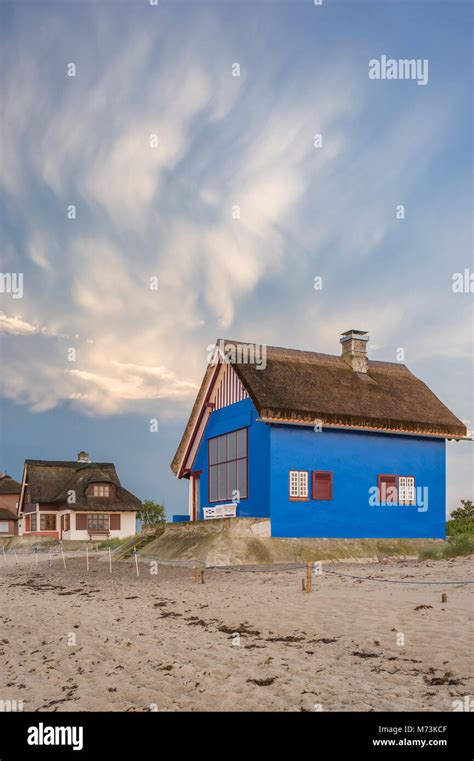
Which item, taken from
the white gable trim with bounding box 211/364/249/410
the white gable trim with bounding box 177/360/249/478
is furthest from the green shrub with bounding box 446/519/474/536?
the white gable trim with bounding box 211/364/249/410

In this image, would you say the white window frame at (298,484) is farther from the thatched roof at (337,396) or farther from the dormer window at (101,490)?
the dormer window at (101,490)

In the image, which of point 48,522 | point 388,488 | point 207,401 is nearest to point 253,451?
point 207,401

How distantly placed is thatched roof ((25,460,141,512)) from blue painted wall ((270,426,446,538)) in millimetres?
32285

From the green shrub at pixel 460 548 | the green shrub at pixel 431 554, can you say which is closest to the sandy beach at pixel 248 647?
the green shrub at pixel 460 548

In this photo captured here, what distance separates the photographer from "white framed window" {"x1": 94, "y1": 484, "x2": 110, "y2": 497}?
55275mm

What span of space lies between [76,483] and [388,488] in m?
34.9

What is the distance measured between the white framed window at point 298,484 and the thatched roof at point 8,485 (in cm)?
5078

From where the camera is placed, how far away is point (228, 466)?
86.3ft

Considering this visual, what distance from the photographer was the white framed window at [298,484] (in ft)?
76.9

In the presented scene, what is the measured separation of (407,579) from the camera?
51.5 ft

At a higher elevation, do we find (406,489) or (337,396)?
(337,396)

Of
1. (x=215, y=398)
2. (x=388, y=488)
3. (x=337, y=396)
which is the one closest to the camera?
(x=337, y=396)

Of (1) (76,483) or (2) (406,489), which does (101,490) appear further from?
(2) (406,489)
